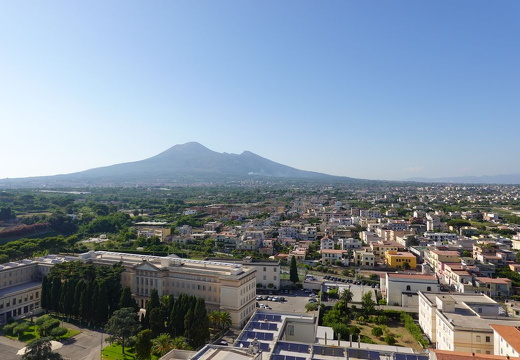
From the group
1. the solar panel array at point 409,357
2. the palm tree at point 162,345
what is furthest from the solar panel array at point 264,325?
the solar panel array at point 409,357

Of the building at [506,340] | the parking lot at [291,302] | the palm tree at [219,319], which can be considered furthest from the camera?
the parking lot at [291,302]

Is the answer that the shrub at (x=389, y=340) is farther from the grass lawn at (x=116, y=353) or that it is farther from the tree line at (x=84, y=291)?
the tree line at (x=84, y=291)

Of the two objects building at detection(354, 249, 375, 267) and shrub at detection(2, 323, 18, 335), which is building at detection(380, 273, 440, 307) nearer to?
building at detection(354, 249, 375, 267)

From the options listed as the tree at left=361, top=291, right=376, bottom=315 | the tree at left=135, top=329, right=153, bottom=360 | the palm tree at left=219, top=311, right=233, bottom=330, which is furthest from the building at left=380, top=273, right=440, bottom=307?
the tree at left=135, top=329, right=153, bottom=360

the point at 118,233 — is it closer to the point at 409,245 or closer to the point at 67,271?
the point at 67,271

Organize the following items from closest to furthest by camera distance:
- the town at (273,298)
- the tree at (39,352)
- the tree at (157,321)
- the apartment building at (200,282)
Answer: the tree at (39,352) < the town at (273,298) < the tree at (157,321) < the apartment building at (200,282)
